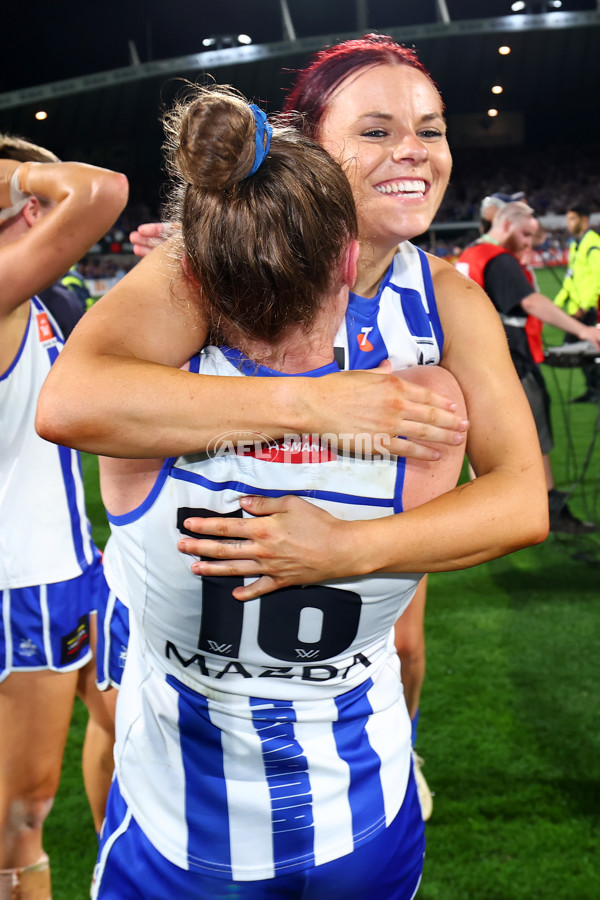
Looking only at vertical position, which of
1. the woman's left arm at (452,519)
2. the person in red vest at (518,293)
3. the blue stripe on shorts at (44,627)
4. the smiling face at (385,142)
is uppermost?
the smiling face at (385,142)

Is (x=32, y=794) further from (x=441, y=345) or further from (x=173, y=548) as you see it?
(x=441, y=345)

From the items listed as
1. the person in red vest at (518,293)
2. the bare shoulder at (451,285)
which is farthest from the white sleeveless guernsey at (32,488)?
the person in red vest at (518,293)

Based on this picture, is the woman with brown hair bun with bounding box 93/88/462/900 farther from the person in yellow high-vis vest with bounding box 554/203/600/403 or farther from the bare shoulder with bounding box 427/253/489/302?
the person in yellow high-vis vest with bounding box 554/203/600/403

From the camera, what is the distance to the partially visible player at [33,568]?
1.79 m

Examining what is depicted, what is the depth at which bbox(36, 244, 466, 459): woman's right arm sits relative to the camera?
89 centimetres

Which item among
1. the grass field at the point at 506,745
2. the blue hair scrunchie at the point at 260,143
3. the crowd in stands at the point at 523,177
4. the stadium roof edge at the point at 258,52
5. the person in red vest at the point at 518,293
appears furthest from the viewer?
the crowd in stands at the point at 523,177

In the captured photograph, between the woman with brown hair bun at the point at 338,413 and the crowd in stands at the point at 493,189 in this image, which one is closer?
the woman with brown hair bun at the point at 338,413

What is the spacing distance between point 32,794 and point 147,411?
136cm

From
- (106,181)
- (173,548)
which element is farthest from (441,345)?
(106,181)

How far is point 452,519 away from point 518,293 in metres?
3.63

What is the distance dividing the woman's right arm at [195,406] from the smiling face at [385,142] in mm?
426

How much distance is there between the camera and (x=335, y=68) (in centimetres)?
130

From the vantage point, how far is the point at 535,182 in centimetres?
2812

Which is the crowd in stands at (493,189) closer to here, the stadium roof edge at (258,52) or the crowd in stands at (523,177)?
the crowd in stands at (523,177)
